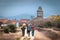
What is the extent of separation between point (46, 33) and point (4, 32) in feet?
2.48

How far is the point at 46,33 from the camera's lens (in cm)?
236

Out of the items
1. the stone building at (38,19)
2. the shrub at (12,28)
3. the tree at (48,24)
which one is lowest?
the shrub at (12,28)

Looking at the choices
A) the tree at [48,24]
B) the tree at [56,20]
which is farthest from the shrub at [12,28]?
the tree at [56,20]

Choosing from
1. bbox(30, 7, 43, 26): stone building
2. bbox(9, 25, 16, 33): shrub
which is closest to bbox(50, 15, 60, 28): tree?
bbox(30, 7, 43, 26): stone building

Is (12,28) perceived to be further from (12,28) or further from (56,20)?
(56,20)

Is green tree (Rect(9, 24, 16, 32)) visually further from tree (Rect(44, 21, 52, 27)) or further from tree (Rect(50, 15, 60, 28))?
tree (Rect(50, 15, 60, 28))

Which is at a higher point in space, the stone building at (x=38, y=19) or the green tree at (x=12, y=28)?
the stone building at (x=38, y=19)

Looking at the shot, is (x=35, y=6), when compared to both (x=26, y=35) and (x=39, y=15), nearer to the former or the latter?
(x=39, y=15)

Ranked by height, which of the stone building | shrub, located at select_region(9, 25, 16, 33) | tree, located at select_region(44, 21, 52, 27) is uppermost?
the stone building

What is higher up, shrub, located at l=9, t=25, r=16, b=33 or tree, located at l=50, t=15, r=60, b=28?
tree, located at l=50, t=15, r=60, b=28

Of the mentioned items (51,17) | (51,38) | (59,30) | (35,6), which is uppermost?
(35,6)

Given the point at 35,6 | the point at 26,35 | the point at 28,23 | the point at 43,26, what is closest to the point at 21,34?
the point at 26,35

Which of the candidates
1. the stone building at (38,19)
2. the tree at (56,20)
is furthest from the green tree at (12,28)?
the tree at (56,20)

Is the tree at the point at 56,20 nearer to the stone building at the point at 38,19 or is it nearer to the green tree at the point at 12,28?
the stone building at the point at 38,19
